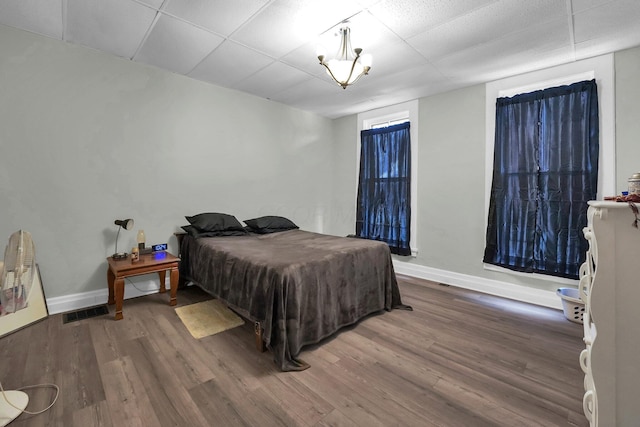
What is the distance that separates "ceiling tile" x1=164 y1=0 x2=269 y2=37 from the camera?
6.82ft

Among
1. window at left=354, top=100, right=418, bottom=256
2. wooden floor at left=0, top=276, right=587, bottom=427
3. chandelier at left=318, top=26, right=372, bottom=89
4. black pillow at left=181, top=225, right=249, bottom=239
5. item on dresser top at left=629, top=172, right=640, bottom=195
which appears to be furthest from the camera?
window at left=354, top=100, right=418, bottom=256

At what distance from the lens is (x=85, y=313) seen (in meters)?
2.62

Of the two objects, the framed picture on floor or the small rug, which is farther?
the small rug

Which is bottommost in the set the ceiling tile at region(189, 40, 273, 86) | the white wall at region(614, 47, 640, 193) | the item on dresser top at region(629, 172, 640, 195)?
the item on dresser top at region(629, 172, 640, 195)

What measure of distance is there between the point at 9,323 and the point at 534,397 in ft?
12.6

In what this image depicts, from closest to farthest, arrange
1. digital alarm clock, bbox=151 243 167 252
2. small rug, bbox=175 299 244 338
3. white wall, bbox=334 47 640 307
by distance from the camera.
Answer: small rug, bbox=175 299 244 338, digital alarm clock, bbox=151 243 167 252, white wall, bbox=334 47 640 307

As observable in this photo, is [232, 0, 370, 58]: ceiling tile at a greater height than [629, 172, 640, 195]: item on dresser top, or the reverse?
[232, 0, 370, 58]: ceiling tile

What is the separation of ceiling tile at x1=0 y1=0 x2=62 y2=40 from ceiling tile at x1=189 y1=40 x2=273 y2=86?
117cm

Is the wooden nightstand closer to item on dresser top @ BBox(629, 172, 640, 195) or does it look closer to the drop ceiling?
the drop ceiling

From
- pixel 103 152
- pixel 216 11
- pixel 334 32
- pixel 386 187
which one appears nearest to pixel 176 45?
pixel 216 11

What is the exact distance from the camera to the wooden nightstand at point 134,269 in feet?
8.10

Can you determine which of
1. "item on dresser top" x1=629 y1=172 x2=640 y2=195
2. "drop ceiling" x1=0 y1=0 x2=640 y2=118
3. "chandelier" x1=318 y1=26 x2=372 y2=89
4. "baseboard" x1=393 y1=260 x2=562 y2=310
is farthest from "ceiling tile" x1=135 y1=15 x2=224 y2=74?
"baseboard" x1=393 y1=260 x2=562 y2=310

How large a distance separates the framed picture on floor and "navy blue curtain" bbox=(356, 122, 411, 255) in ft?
12.9

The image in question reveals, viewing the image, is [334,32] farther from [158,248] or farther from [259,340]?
Answer: [158,248]
